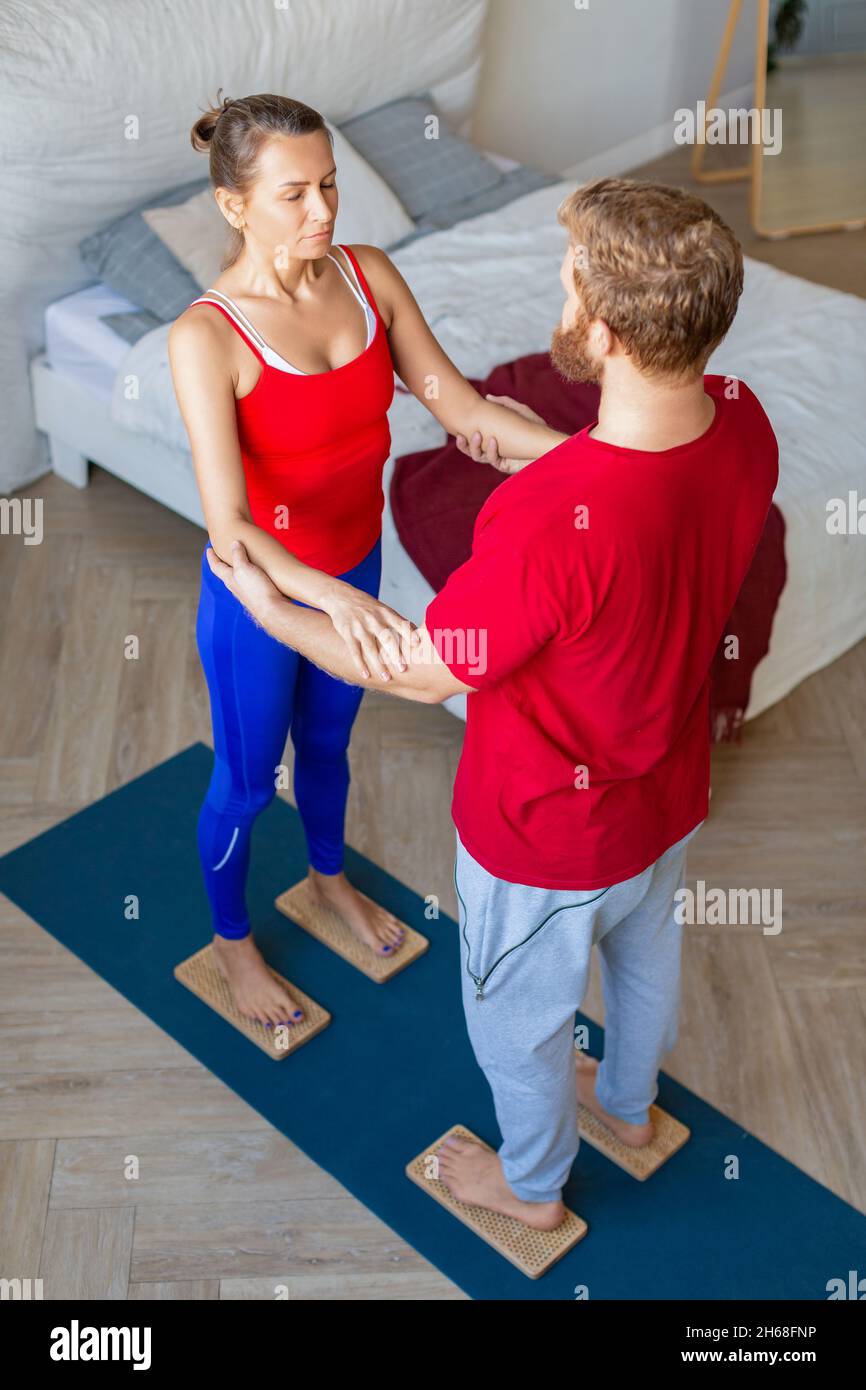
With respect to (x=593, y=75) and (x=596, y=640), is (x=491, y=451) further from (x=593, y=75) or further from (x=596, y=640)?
(x=593, y=75)

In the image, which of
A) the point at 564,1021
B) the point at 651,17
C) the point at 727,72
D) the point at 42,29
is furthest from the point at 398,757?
the point at 727,72

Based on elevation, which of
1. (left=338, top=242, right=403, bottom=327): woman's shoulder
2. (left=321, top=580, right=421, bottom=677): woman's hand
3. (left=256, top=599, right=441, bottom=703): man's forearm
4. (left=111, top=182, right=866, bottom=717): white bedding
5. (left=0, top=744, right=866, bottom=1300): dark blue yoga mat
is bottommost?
(left=0, top=744, right=866, bottom=1300): dark blue yoga mat

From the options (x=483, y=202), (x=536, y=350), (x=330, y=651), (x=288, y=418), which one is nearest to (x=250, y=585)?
(x=330, y=651)

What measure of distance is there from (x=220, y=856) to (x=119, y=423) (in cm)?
139

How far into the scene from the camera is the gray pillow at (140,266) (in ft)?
10.6

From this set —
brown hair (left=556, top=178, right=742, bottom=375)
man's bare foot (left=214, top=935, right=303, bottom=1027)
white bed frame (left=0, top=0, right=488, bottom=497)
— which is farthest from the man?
white bed frame (left=0, top=0, right=488, bottom=497)

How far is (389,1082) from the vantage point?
222 centimetres

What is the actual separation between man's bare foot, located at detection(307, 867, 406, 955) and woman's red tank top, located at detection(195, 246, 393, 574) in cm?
72

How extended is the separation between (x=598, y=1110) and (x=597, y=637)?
108 cm

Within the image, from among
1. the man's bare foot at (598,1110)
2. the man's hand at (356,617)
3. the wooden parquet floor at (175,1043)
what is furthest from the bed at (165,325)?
the man's hand at (356,617)

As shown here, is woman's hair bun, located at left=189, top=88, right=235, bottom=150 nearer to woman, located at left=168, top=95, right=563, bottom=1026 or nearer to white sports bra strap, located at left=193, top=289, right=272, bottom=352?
woman, located at left=168, top=95, right=563, bottom=1026

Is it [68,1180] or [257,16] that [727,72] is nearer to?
[257,16]

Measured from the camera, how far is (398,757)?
2.81 meters

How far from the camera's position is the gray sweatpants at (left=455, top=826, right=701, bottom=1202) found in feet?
5.31
